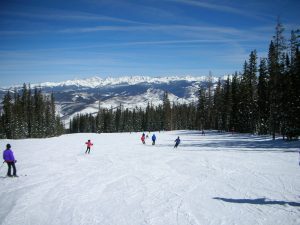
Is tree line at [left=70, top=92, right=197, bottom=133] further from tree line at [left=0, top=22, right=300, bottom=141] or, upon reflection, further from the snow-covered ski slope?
the snow-covered ski slope

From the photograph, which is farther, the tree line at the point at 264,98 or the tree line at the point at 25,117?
the tree line at the point at 25,117

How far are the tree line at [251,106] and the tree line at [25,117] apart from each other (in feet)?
79.3

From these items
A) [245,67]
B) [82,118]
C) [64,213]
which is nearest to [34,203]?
[64,213]

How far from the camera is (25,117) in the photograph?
267ft

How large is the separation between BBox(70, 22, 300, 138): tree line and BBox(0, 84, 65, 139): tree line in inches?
952

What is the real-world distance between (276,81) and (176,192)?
32119 millimetres

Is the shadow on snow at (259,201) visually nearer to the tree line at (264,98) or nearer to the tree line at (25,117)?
the tree line at (264,98)

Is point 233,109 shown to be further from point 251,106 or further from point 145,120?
point 145,120

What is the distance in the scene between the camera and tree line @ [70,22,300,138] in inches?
1479

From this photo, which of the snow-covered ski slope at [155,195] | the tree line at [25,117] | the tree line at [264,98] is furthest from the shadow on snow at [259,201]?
the tree line at [25,117]

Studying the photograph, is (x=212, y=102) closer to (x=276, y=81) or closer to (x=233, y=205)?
(x=276, y=81)

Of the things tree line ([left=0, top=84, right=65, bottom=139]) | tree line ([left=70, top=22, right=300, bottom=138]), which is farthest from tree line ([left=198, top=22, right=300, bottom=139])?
tree line ([left=0, top=84, right=65, bottom=139])

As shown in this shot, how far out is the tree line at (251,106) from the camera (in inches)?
1479

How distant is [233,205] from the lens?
34.1 feet
